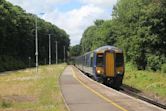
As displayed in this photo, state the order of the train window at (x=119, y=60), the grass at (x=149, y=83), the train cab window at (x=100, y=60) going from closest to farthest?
the grass at (x=149, y=83) < the train window at (x=119, y=60) < the train cab window at (x=100, y=60)

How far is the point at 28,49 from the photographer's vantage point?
147m

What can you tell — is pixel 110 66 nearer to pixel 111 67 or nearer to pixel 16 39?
pixel 111 67

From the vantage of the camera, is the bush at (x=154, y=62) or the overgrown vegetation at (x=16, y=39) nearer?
the bush at (x=154, y=62)

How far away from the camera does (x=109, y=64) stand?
38.7 meters

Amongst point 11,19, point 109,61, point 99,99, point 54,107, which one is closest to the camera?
point 54,107

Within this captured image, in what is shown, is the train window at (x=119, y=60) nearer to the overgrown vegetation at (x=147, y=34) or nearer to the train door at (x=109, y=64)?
the train door at (x=109, y=64)

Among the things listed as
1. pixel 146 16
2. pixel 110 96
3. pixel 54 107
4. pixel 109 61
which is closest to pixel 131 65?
pixel 146 16

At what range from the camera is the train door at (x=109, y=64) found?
3856 centimetres

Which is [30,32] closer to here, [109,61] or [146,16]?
[146,16]

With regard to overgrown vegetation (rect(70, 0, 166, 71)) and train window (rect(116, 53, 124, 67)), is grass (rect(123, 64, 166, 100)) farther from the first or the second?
overgrown vegetation (rect(70, 0, 166, 71))

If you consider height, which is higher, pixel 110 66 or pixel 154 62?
pixel 154 62

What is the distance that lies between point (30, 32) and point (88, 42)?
43.4 m

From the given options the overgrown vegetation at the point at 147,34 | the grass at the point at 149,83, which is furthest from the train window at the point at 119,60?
the overgrown vegetation at the point at 147,34

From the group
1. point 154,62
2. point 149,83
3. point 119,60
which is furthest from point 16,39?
point 119,60
